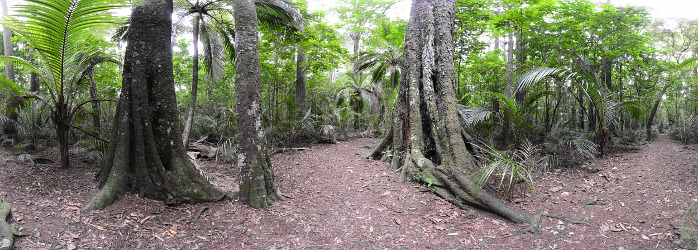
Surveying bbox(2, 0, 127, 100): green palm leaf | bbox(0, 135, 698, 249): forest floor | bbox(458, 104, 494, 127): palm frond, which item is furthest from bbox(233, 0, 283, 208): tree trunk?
bbox(458, 104, 494, 127): palm frond

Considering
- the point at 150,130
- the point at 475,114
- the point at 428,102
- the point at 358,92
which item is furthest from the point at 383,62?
the point at 150,130

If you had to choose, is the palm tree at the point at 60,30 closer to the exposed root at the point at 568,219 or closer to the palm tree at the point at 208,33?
the palm tree at the point at 208,33

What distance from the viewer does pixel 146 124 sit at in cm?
380

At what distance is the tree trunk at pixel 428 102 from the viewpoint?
4809 millimetres

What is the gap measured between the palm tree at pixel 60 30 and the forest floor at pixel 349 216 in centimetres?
133

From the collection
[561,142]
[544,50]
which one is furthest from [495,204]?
[544,50]

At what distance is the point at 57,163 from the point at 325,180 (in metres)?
4.61

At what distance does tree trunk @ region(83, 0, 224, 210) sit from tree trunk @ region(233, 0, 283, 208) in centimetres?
52

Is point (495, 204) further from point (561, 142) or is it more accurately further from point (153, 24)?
point (153, 24)

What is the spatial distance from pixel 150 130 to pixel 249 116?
4.23 feet

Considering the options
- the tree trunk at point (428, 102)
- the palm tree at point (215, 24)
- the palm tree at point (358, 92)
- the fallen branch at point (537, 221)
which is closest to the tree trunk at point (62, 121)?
the palm tree at point (215, 24)

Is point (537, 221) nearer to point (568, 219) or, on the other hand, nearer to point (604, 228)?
point (568, 219)

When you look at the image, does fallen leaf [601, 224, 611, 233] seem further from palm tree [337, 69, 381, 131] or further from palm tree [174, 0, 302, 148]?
palm tree [337, 69, 381, 131]

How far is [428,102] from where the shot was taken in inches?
209
